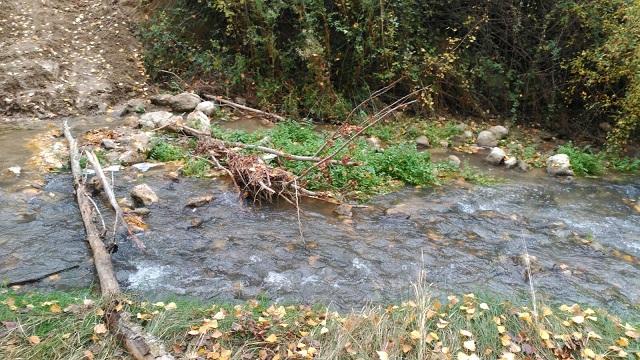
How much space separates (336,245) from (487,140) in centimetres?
419

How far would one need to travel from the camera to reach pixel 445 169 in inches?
275

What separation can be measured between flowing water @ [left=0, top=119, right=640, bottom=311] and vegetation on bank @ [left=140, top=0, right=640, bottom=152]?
2592 mm

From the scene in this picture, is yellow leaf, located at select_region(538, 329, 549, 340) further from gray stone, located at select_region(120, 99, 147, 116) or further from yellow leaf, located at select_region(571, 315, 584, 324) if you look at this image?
gray stone, located at select_region(120, 99, 147, 116)

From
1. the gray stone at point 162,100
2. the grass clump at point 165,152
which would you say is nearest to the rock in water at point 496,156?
the grass clump at point 165,152

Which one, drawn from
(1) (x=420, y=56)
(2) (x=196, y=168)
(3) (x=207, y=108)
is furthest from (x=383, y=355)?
(1) (x=420, y=56)

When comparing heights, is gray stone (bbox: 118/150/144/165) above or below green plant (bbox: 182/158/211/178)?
above

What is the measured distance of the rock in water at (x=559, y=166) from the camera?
733 cm

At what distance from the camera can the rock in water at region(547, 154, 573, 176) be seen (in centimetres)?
733

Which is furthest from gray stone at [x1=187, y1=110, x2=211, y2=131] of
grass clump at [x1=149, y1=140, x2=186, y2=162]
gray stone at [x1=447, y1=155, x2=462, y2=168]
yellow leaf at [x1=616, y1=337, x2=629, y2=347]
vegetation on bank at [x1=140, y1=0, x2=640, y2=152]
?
yellow leaf at [x1=616, y1=337, x2=629, y2=347]

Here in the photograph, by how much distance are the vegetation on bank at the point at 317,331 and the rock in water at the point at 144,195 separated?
65.4 inches

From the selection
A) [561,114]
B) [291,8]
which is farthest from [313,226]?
[561,114]

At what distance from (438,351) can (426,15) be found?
670cm

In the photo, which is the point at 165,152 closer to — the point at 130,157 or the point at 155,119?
the point at 130,157

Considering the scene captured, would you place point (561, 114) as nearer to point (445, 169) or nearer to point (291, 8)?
point (445, 169)
